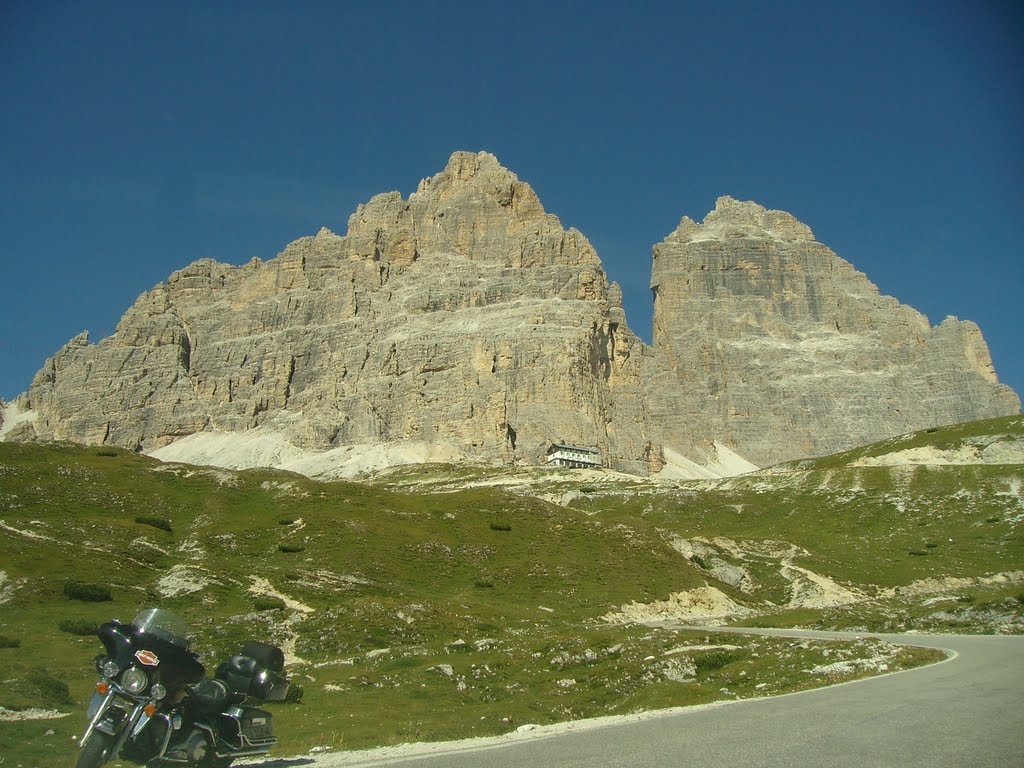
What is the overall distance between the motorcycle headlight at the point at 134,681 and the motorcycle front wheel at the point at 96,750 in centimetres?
64

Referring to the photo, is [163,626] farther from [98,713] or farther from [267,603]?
[267,603]

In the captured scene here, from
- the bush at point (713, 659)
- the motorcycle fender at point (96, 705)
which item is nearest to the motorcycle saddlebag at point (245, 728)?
the motorcycle fender at point (96, 705)

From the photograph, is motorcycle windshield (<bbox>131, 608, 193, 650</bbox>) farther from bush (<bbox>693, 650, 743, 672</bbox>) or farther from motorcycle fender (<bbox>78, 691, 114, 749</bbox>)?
bush (<bbox>693, 650, 743, 672</bbox>)

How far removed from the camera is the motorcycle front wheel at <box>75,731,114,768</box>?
10875 millimetres

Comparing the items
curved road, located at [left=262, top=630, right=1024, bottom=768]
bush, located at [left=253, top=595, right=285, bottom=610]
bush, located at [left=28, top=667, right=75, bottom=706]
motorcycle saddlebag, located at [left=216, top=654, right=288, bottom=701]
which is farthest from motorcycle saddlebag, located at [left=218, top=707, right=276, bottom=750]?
bush, located at [left=253, top=595, right=285, bottom=610]

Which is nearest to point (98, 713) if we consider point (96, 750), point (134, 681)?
point (96, 750)

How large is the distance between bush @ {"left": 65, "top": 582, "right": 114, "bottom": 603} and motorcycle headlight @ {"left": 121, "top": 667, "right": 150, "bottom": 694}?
27.5 meters

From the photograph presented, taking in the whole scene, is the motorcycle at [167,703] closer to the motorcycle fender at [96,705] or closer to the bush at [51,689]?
the motorcycle fender at [96,705]

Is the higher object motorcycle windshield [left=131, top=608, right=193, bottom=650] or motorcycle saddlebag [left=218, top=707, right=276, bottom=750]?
motorcycle windshield [left=131, top=608, right=193, bottom=650]

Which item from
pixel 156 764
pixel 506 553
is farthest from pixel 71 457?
pixel 156 764

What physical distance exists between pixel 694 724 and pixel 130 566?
112 feet

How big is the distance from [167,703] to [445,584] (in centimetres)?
3819

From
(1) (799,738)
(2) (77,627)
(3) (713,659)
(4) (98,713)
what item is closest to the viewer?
(4) (98,713)

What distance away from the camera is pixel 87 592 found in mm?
35094
